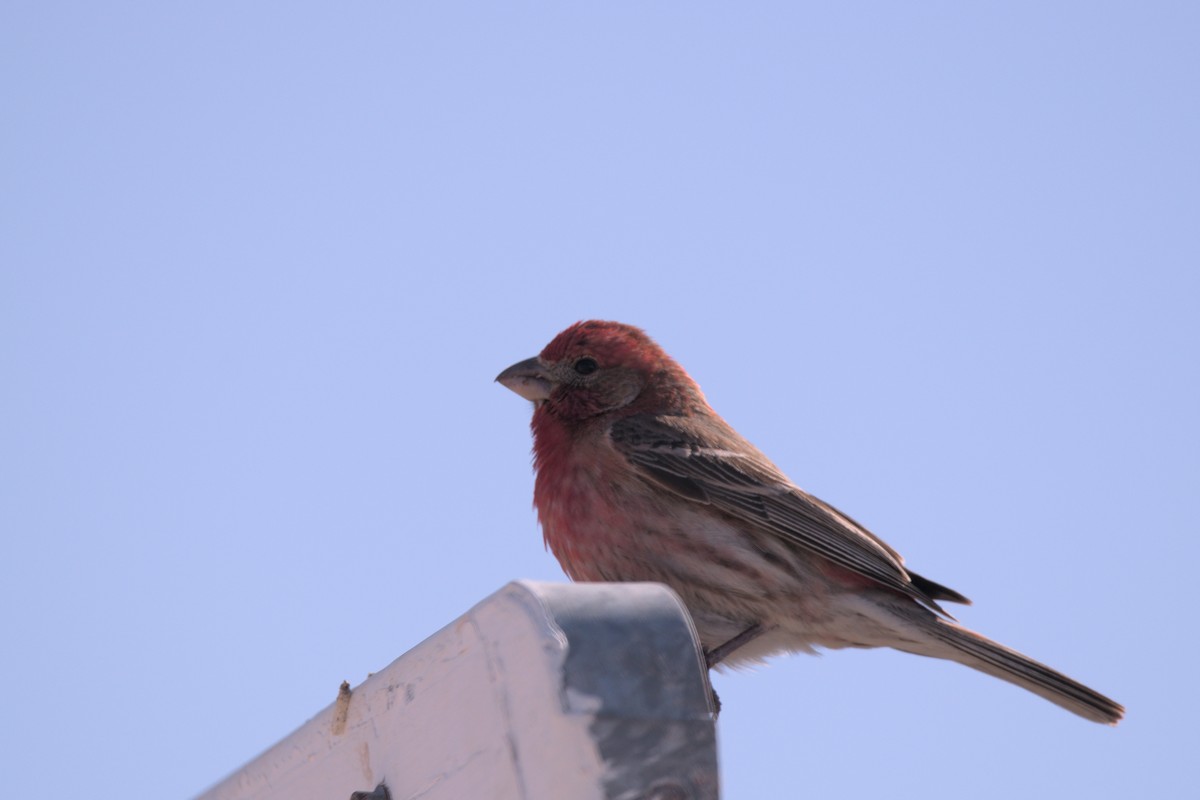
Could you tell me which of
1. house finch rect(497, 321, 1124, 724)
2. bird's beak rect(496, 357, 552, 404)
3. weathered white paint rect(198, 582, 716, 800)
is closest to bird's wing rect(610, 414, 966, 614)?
house finch rect(497, 321, 1124, 724)

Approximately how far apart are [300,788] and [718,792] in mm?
1049

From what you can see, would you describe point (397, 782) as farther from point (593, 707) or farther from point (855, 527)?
point (855, 527)

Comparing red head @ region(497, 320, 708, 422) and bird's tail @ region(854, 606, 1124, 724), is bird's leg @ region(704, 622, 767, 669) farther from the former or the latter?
red head @ region(497, 320, 708, 422)

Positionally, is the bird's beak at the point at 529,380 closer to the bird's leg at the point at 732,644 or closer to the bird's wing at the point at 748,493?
the bird's wing at the point at 748,493

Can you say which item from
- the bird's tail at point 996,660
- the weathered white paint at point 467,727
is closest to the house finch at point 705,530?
the bird's tail at point 996,660

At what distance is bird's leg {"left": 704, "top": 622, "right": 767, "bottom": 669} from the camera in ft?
16.2

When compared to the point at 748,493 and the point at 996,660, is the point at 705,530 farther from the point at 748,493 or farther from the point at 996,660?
the point at 996,660

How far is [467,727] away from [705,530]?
10.5 feet

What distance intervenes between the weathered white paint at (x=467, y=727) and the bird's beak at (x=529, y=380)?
334cm

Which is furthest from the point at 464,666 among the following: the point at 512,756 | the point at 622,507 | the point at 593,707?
the point at 622,507

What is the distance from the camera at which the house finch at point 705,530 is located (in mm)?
5176

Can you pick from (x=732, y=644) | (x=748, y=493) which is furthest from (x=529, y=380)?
(x=732, y=644)

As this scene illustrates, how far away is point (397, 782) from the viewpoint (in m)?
2.45

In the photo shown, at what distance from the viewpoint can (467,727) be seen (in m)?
2.24
